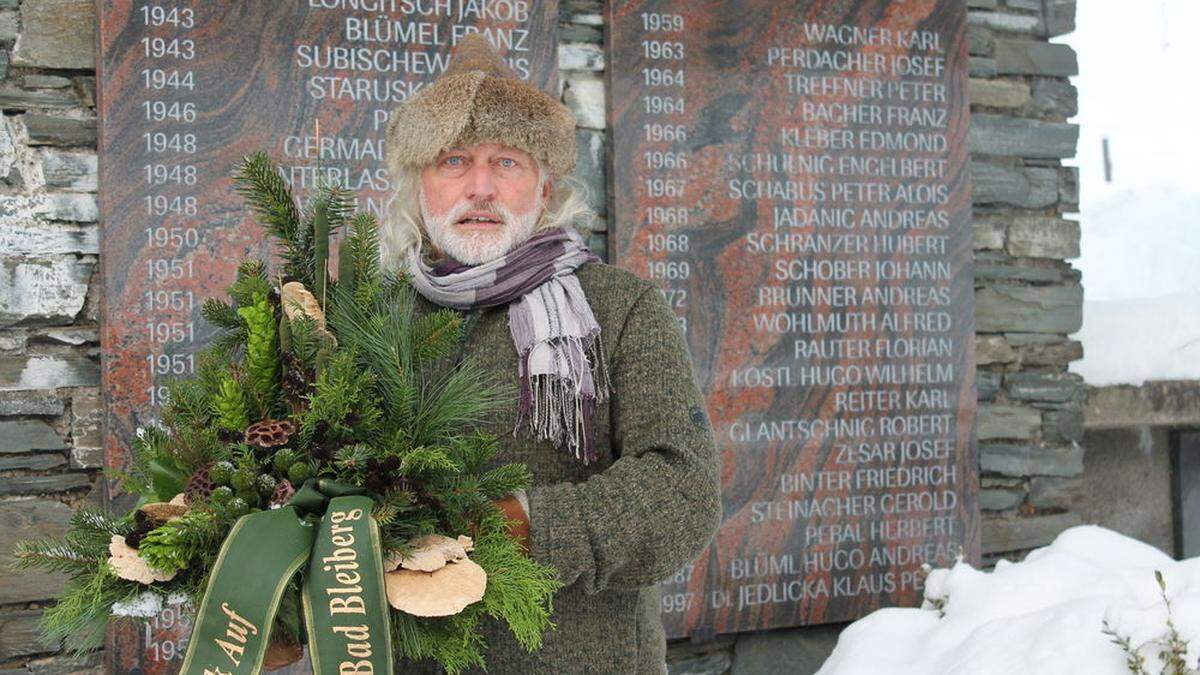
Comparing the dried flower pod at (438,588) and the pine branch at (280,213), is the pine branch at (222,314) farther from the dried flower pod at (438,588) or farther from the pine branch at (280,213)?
the dried flower pod at (438,588)

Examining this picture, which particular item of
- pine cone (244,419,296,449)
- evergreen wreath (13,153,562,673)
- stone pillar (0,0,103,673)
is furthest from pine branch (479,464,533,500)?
stone pillar (0,0,103,673)

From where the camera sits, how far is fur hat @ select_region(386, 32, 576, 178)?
6.37ft

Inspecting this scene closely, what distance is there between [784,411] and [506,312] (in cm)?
194

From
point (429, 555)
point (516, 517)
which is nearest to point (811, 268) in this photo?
point (516, 517)

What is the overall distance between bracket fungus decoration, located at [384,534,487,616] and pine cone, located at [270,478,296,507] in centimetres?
14

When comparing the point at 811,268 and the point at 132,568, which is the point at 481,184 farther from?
the point at 811,268

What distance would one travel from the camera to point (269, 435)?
131 cm

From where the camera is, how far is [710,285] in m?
3.57

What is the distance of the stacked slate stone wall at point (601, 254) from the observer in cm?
292

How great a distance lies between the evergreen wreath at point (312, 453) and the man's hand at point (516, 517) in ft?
0.07

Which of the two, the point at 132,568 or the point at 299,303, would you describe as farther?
the point at 299,303

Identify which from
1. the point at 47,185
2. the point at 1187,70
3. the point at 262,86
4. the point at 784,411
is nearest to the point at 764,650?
the point at 784,411

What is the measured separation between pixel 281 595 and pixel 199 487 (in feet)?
0.58

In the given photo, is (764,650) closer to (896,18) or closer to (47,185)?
(896,18)
